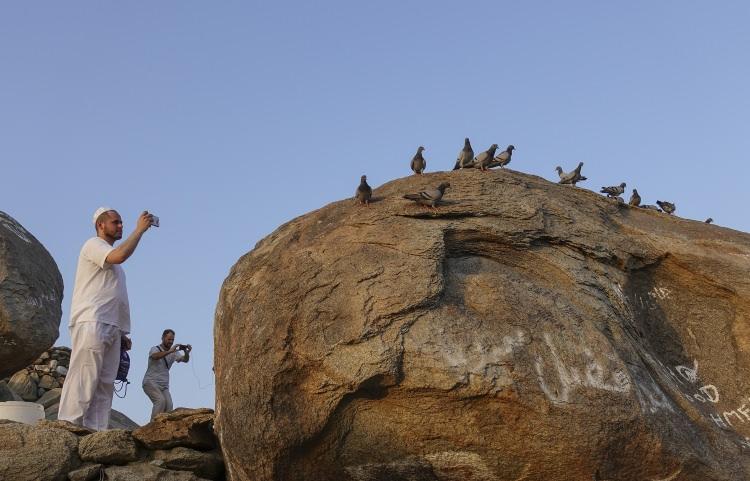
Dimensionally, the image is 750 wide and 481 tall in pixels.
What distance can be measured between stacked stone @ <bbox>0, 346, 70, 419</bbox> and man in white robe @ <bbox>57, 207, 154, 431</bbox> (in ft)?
23.5

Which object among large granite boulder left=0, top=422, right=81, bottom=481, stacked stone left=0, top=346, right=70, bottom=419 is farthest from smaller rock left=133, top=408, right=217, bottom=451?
stacked stone left=0, top=346, right=70, bottom=419

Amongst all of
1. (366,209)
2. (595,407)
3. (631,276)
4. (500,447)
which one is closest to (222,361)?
(366,209)

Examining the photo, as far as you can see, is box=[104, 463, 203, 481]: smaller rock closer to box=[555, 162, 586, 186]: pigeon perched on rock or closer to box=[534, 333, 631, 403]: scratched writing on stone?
box=[534, 333, 631, 403]: scratched writing on stone

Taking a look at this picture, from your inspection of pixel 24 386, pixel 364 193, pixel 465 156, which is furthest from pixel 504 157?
pixel 24 386

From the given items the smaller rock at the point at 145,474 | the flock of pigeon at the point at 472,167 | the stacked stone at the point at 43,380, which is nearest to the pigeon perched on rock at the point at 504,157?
the flock of pigeon at the point at 472,167

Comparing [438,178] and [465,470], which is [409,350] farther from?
[438,178]

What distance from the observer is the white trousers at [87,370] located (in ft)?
32.1

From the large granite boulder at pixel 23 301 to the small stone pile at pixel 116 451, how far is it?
11.1 feet

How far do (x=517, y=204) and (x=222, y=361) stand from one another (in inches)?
125

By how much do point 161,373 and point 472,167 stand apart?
5.75 metres

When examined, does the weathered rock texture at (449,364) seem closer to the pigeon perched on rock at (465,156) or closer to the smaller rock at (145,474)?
the smaller rock at (145,474)

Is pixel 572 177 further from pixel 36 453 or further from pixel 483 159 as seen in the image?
pixel 36 453

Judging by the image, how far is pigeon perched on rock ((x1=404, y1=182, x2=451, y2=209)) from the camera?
9.09m

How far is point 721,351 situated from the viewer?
979 centimetres
